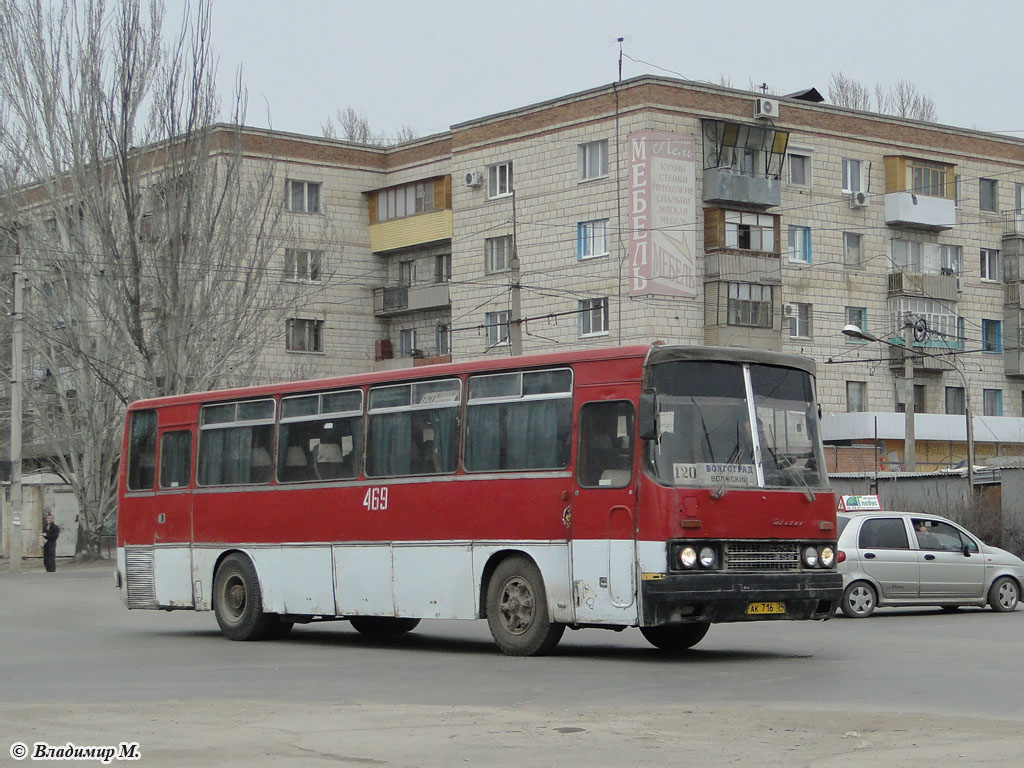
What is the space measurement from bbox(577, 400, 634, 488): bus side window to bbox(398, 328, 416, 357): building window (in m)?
49.8

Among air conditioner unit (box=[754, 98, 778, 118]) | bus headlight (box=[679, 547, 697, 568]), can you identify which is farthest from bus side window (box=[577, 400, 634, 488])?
air conditioner unit (box=[754, 98, 778, 118])

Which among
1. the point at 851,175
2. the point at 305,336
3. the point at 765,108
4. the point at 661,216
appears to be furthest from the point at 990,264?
the point at 305,336

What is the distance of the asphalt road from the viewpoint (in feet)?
30.3

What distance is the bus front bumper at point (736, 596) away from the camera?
14.5 m

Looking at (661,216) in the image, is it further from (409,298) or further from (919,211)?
(409,298)

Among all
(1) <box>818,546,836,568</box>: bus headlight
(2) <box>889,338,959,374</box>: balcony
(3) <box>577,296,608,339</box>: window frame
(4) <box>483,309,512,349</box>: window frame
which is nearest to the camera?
(1) <box>818,546,836,568</box>: bus headlight

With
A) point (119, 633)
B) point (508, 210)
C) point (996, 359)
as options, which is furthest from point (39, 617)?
point (996, 359)

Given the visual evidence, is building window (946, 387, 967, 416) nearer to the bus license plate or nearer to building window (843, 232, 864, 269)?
building window (843, 232, 864, 269)

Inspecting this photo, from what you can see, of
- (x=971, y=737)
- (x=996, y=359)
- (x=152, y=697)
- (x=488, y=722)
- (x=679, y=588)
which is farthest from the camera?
(x=996, y=359)

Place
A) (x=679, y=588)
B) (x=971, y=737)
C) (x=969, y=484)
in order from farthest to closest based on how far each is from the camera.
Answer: (x=969, y=484)
(x=679, y=588)
(x=971, y=737)

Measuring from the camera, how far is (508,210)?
58.1 metres

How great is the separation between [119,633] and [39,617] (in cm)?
417

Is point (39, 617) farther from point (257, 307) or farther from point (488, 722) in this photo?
point (257, 307)

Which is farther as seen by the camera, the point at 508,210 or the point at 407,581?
the point at 508,210
